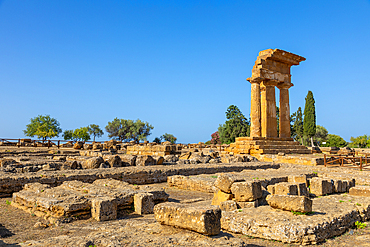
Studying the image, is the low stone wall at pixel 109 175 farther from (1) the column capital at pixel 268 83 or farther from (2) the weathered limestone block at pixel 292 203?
(1) the column capital at pixel 268 83

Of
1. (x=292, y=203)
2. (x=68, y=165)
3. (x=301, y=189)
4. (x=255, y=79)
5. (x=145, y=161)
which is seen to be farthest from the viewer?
(x=255, y=79)

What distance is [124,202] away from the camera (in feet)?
19.3

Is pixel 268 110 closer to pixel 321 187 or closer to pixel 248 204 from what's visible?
pixel 321 187

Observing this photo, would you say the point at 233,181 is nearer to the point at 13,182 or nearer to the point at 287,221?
the point at 287,221

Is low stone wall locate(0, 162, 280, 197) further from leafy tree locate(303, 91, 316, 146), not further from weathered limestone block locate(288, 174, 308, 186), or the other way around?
leafy tree locate(303, 91, 316, 146)

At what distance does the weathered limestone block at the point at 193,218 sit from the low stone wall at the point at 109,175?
5197 millimetres

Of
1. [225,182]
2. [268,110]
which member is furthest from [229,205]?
[268,110]

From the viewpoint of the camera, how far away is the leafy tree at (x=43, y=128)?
58.8m

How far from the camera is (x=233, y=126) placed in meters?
43.5

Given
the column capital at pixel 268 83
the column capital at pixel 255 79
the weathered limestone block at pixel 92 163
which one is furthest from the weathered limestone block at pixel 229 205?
the column capital at pixel 268 83

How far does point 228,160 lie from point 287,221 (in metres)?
9.90

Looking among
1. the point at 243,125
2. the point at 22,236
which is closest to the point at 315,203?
the point at 22,236

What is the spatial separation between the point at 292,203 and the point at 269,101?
55.7ft

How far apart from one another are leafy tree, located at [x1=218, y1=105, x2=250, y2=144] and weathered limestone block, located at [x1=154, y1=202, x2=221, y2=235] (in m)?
38.9
